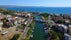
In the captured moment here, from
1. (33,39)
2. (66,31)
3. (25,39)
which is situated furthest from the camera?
(66,31)

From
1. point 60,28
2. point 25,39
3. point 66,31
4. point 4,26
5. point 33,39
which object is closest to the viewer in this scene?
point 25,39

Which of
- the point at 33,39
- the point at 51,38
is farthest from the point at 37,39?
the point at 51,38

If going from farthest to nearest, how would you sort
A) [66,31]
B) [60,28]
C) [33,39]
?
1. [60,28]
2. [66,31]
3. [33,39]

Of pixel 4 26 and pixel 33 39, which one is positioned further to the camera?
pixel 4 26

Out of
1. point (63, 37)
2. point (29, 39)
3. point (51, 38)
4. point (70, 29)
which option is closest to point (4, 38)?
point (29, 39)

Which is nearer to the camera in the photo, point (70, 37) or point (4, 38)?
point (70, 37)

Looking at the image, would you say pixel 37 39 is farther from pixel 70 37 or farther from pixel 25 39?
pixel 70 37

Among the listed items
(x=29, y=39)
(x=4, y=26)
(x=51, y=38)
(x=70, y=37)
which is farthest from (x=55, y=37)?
(x=4, y=26)

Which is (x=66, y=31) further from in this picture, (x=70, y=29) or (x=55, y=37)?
(x=55, y=37)

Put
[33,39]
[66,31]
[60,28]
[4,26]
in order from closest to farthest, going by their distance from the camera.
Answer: [33,39] → [66,31] → [60,28] → [4,26]
